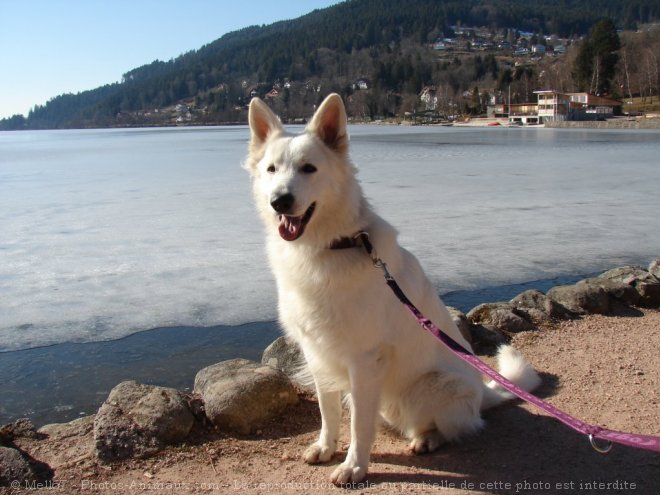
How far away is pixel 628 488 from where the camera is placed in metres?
3.08

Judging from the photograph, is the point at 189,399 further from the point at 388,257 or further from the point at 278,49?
the point at 278,49

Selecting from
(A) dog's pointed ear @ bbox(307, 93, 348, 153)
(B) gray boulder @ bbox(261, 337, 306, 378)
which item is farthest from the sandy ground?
(A) dog's pointed ear @ bbox(307, 93, 348, 153)

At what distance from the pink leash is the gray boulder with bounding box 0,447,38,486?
232 centimetres

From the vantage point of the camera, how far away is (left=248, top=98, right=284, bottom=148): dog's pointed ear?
340cm

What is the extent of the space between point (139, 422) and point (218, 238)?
18.4 ft

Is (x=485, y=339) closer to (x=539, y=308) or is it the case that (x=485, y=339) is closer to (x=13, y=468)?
(x=539, y=308)

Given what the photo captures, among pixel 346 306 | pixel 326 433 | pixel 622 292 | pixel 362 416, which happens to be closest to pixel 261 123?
pixel 346 306

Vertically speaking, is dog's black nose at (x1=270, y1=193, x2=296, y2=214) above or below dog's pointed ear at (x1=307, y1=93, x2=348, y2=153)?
below

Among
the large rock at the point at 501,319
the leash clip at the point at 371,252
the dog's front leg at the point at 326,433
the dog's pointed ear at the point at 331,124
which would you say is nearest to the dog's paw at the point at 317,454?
the dog's front leg at the point at 326,433

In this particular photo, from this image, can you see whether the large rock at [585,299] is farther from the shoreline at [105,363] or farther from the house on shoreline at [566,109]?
the house on shoreline at [566,109]

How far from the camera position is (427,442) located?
354 centimetres

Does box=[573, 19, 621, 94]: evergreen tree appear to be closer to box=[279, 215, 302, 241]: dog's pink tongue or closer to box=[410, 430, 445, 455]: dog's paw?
box=[410, 430, 445, 455]: dog's paw

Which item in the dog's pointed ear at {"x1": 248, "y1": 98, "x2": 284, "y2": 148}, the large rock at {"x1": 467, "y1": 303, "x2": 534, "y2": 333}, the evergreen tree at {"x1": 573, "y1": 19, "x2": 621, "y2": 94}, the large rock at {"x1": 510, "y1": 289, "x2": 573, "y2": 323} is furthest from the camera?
the evergreen tree at {"x1": 573, "y1": 19, "x2": 621, "y2": 94}

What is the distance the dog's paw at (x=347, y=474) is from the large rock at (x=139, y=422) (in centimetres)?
114
